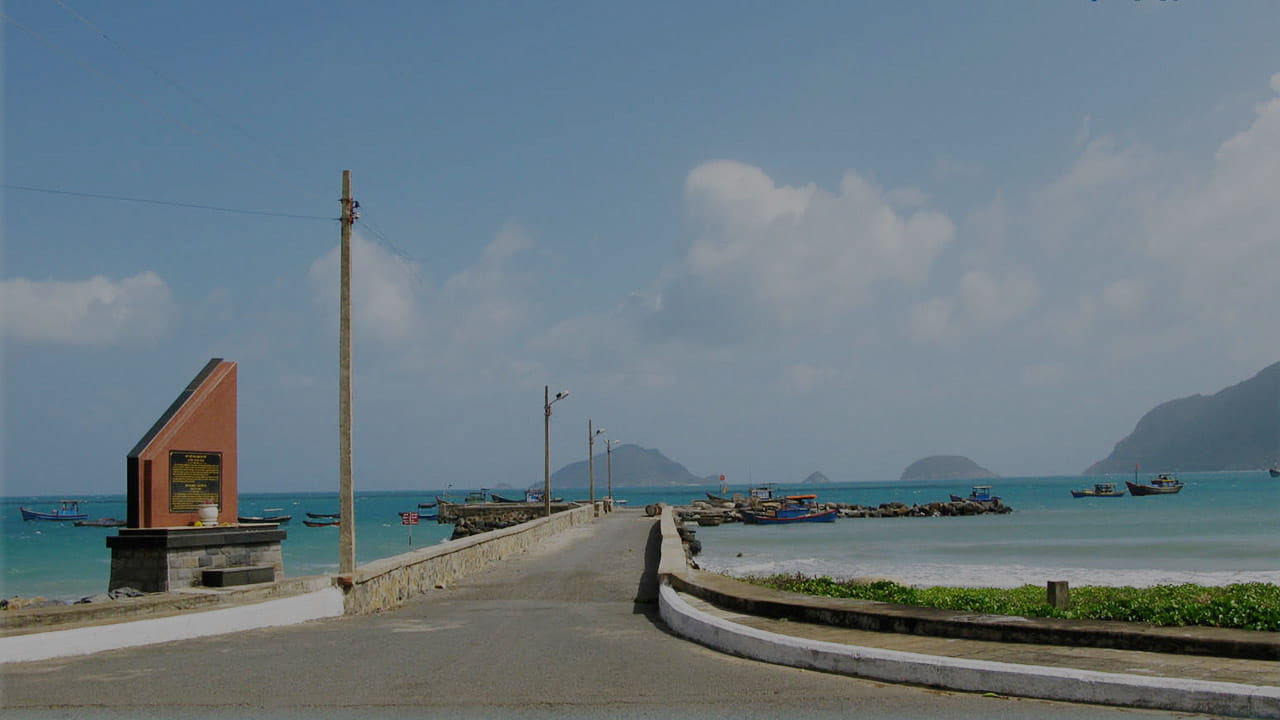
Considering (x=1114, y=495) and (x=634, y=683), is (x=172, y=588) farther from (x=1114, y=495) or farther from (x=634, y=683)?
(x=1114, y=495)

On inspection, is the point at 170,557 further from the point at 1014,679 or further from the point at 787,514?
the point at 787,514

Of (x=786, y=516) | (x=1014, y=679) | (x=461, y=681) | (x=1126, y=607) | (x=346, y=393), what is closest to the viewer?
(x=1014, y=679)

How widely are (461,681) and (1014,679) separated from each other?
4320 mm

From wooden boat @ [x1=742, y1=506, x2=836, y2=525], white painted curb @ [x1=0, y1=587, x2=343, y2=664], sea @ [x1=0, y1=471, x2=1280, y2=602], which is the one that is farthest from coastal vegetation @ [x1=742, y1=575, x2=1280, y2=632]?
wooden boat @ [x1=742, y1=506, x2=836, y2=525]

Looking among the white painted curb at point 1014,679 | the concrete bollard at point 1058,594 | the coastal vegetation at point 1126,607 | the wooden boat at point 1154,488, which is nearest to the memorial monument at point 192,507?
the coastal vegetation at point 1126,607

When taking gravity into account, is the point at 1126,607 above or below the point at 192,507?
below

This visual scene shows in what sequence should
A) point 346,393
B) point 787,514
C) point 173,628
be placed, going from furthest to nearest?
point 787,514
point 346,393
point 173,628

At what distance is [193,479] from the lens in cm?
1700

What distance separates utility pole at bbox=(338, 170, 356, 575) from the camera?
49.4ft

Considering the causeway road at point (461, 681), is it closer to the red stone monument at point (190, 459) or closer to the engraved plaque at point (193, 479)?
the red stone monument at point (190, 459)

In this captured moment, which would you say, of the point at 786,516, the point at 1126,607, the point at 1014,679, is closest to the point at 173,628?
the point at 1014,679

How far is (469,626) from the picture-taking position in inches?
499

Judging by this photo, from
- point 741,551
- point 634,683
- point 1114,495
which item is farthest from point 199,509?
point 1114,495

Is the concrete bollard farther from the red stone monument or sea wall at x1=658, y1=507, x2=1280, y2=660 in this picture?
the red stone monument
